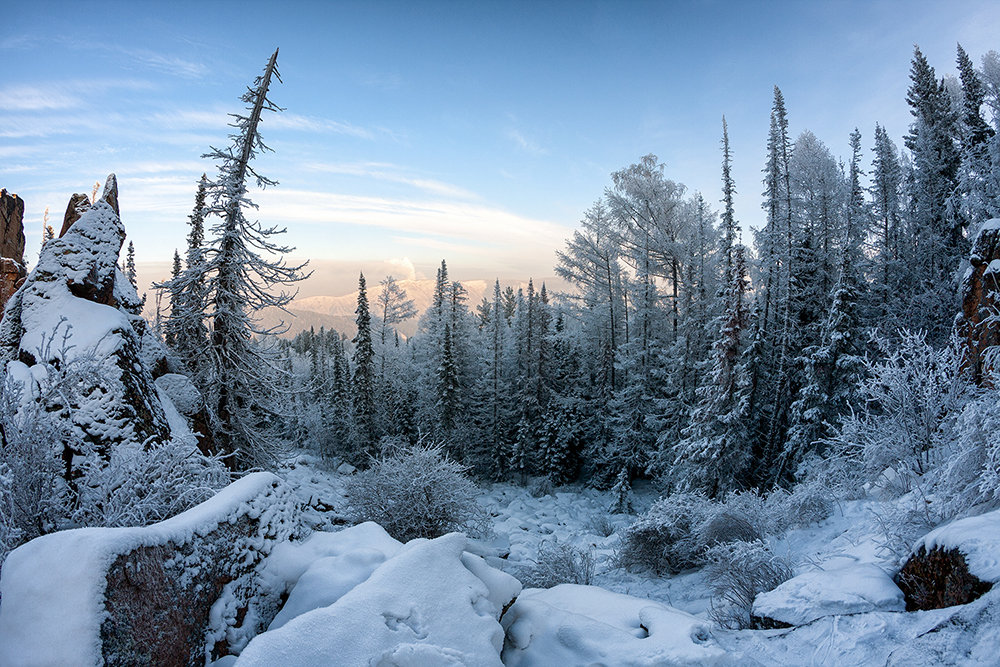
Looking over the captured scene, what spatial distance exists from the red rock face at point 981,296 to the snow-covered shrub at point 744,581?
5204 millimetres

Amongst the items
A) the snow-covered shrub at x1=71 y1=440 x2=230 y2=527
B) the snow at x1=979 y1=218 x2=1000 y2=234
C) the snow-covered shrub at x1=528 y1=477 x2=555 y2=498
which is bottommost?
the snow-covered shrub at x1=528 y1=477 x2=555 y2=498

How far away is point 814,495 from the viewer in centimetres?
914

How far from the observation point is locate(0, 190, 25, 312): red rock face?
1540 cm

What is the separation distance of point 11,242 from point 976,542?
2607cm

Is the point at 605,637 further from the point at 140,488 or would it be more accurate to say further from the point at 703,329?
the point at 703,329

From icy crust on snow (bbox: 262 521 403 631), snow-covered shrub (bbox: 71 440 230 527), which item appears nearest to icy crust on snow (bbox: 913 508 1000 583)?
icy crust on snow (bbox: 262 521 403 631)

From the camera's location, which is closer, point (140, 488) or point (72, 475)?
point (140, 488)

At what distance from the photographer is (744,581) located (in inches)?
271

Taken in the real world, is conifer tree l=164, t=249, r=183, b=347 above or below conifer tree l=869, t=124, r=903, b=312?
below

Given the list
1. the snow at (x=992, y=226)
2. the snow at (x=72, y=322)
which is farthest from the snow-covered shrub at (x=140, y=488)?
the snow at (x=992, y=226)

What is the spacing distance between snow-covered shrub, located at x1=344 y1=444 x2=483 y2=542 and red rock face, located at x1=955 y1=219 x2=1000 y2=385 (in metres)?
11.0

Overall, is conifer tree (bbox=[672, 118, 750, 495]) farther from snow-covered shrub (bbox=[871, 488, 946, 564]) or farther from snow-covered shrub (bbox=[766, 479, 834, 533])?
snow-covered shrub (bbox=[871, 488, 946, 564])

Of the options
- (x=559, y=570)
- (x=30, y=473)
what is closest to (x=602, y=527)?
(x=559, y=570)

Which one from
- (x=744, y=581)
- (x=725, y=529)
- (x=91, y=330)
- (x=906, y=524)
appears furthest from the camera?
(x=725, y=529)
